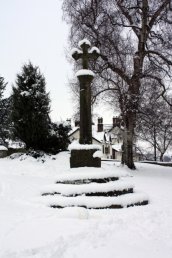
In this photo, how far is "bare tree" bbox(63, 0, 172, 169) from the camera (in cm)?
2181

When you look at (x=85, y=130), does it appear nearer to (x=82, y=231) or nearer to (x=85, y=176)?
(x=85, y=176)

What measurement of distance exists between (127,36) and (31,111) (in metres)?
7.65

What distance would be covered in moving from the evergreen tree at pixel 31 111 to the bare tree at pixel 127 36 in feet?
11.9

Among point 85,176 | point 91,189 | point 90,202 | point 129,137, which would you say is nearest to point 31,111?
point 129,137

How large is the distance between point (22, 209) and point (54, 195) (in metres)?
1.54

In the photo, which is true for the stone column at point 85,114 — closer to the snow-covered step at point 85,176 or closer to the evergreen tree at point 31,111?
the snow-covered step at point 85,176

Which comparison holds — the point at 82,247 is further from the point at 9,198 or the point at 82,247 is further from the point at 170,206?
the point at 9,198

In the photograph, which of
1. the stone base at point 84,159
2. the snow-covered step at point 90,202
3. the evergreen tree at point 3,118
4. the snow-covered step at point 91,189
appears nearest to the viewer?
the snow-covered step at point 90,202

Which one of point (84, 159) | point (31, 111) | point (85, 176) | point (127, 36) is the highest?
point (127, 36)

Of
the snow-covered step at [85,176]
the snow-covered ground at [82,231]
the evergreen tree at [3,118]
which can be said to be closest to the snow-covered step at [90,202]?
the snow-covered ground at [82,231]

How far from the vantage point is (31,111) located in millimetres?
21234

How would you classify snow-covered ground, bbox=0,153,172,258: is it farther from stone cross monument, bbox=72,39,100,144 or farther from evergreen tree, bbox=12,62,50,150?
evergreen tree, bbox=12,62,50,150

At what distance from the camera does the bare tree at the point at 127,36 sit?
859 inches

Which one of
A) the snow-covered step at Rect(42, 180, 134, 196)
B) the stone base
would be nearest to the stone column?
the stone base
